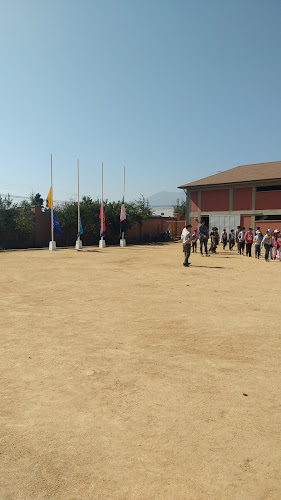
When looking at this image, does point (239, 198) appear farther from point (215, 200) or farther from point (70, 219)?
point (70, 219)

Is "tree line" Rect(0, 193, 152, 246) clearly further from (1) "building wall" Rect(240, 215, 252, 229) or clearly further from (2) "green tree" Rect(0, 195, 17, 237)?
(1) "building wall" Rect(240, 215, 252, 229)

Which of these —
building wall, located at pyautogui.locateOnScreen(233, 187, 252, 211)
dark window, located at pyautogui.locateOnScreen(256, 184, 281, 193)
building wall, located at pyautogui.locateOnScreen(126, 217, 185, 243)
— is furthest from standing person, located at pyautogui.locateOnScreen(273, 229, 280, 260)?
building wall, located at pyautogui.locateOnScreen(126, 217, 185, 243)

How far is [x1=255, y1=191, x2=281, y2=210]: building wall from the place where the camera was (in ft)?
106

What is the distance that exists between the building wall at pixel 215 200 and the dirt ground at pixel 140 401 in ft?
92.4

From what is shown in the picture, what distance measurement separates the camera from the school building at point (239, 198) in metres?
32.7

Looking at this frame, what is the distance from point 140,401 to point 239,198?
3262 centimetres

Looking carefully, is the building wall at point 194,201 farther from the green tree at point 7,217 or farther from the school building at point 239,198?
the green tree at point 7,217

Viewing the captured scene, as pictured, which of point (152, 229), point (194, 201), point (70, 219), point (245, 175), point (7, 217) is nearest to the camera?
point (7, 217)

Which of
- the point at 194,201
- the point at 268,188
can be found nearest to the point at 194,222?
the point at 194,201

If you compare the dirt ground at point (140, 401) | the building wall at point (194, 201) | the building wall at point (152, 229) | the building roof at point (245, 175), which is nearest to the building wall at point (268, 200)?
the building roof at point (245, 175)

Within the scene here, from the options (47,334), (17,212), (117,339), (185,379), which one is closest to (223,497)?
(185,379)

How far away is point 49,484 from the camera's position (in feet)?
9.05

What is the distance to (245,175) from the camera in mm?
35750

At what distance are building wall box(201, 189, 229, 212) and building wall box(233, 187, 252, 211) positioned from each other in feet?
2.75
